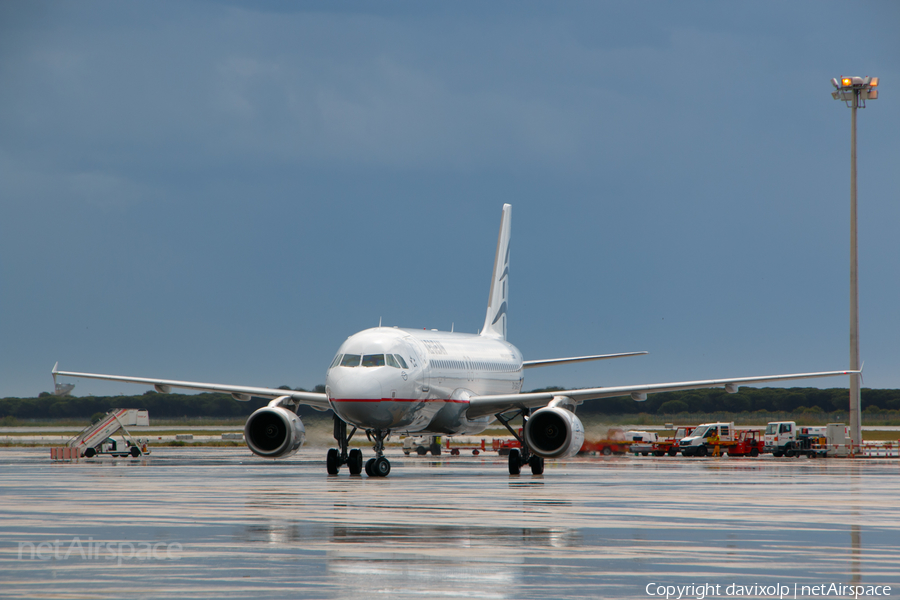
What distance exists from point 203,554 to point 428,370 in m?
20.8

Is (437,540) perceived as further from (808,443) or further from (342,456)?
(808,443)

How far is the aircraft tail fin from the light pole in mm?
17838

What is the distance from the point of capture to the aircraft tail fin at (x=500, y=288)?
151 feet

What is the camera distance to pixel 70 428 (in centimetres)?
10888

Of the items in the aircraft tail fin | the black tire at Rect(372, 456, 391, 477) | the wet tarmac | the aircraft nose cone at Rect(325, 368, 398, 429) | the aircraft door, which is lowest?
the wet tarmac

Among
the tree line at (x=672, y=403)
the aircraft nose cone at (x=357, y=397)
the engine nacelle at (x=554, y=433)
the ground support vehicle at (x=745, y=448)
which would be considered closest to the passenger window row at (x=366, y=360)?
the aircraft nose cone at (x=357, y=397)

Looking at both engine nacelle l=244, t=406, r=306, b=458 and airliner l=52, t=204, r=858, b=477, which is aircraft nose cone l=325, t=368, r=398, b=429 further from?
engine nacelle l=244, t=406, r=306, b=458

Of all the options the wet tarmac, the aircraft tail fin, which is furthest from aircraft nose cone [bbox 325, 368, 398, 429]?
the aircraft tail fin

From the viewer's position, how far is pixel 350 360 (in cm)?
3141

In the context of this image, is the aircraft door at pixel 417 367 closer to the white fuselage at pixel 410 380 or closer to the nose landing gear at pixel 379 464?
the white fuselage at pixel 410 380

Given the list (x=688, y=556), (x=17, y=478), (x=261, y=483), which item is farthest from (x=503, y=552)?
(x=17, y=478)

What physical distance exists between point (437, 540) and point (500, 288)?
33.3 m

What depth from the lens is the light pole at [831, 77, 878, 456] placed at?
54.9 metres

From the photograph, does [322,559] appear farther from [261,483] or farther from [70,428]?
[70,428]
